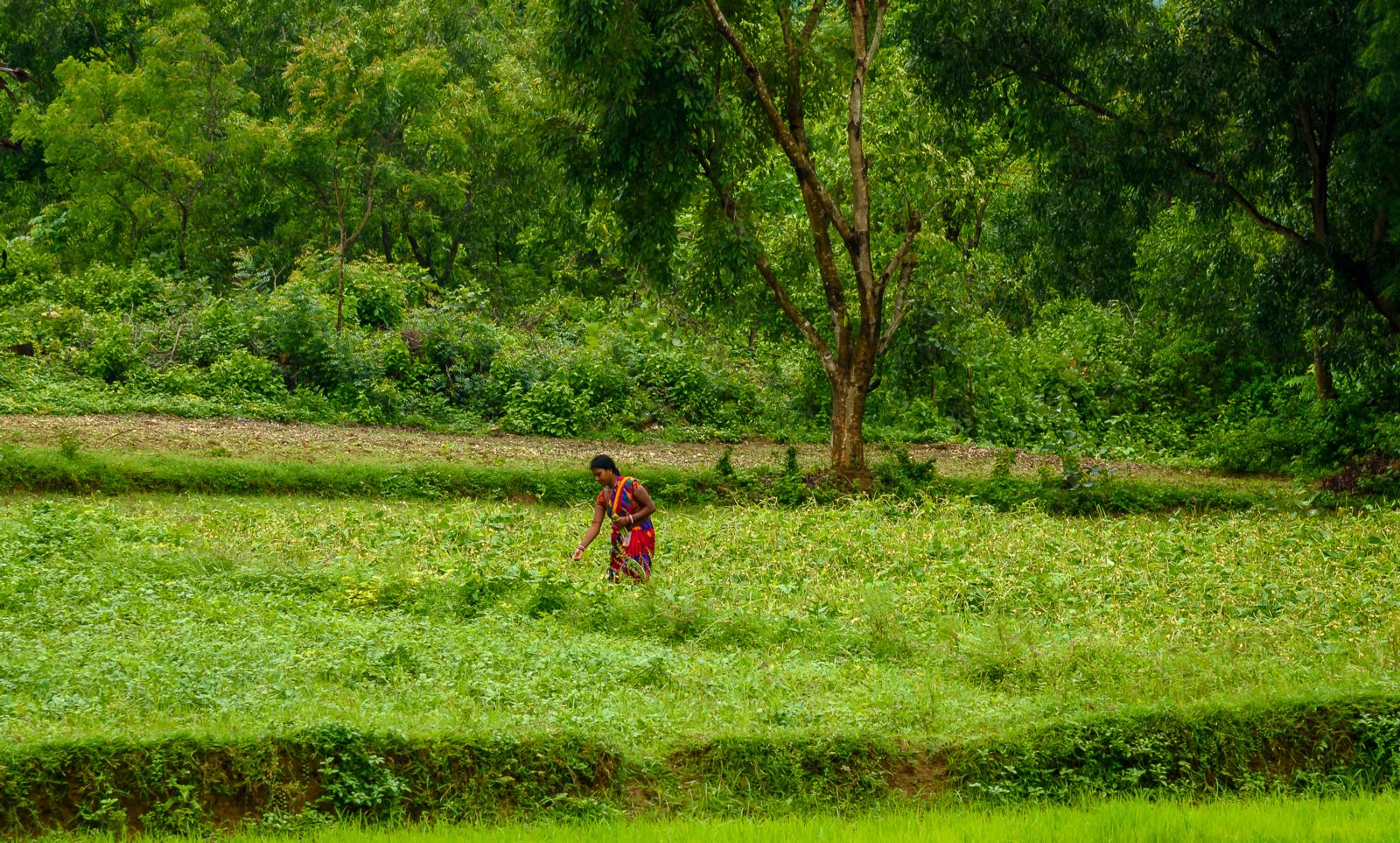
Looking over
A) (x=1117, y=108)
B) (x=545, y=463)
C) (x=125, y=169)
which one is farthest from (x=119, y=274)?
(x=1117, y=108)

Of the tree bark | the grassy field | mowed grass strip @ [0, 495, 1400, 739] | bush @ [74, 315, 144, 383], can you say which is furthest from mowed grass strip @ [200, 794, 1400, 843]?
the tree bark

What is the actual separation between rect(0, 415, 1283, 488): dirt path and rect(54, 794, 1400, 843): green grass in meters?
12.3

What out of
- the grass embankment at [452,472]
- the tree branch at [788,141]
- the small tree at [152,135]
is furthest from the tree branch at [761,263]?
the small tree at [152,135]

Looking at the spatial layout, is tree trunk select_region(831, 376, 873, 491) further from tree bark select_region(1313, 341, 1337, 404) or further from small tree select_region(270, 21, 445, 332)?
small tree select_region(270, 21, 445, 332)

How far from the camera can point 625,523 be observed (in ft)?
41.8

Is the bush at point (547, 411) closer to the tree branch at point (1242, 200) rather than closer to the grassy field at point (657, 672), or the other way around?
the grassy field at point (657, 672)

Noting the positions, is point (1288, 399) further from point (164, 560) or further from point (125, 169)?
point (125, 169)

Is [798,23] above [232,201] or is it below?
above

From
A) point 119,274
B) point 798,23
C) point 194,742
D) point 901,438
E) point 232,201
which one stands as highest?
point 798,23

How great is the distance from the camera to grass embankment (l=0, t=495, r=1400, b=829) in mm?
8062

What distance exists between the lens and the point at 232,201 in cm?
3061

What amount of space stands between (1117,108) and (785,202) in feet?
29.3

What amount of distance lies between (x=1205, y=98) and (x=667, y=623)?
12.0 m

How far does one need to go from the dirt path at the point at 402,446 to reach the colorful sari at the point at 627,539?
7363mm
